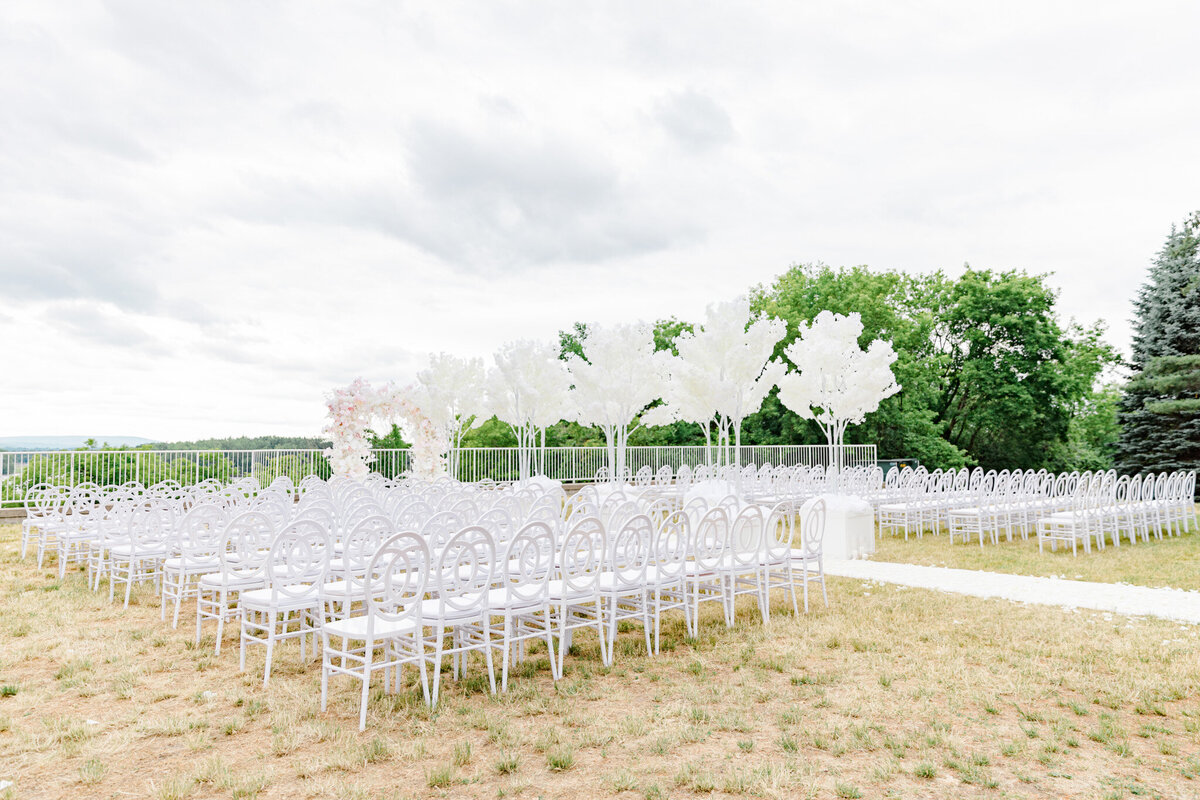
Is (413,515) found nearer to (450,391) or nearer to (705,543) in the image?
A: (705,543)

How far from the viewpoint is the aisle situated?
7.61m

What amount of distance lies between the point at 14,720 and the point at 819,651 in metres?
5.32

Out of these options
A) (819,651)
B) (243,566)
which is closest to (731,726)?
(819,651)

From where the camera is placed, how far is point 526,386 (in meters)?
17.1

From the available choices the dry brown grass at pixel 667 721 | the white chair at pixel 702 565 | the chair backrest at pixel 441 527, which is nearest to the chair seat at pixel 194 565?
the dry brown grass at pixel 667 721

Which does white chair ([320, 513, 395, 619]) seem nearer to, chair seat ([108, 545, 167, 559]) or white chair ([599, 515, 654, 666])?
white chair ([599, 515, 654, 666])

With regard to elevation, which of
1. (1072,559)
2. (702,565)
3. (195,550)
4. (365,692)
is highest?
(195,550)

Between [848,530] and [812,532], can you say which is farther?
[848,530]

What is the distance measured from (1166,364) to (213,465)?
1082 inches

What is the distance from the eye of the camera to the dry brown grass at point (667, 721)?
3.57m

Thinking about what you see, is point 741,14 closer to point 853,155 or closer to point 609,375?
point 609,375

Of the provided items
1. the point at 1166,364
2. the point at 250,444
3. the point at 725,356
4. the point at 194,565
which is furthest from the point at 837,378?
the point at 1166,364

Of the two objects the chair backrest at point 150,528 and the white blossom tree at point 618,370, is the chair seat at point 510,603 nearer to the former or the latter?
the chair backrest at point 150,528

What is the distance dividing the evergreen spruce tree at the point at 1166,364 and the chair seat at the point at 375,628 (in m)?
25.6
